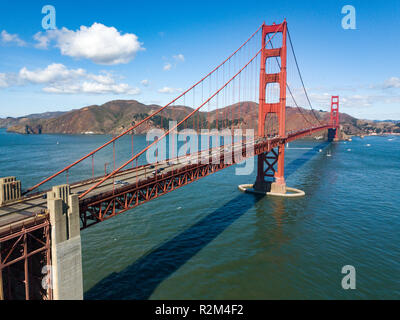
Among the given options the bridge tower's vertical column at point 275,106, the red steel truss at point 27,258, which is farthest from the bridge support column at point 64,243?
the bridge tower's vertical column at point 275,106

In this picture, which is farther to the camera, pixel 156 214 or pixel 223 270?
pixel 156 214

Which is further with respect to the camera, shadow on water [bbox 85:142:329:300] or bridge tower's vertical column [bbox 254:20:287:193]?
bridge tower's vertical column [bbox 254:20:287:193]

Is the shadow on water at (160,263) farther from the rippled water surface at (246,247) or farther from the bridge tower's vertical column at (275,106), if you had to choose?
the bridge tower's vertical column at (275,106)

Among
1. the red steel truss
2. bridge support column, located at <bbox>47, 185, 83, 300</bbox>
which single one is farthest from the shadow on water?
the red steel truss

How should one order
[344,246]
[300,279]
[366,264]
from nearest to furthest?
[300,279], [366,264], [344,246]

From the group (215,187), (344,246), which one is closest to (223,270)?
(344,246)

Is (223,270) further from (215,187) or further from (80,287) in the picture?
(215,187)

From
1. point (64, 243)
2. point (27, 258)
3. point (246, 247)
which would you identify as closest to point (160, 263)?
point (246, 247)

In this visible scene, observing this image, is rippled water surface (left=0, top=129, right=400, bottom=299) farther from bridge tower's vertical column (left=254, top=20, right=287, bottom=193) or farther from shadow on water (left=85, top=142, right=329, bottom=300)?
bridge tower's vertical column (left=254, top=20, right=287, bottom=193)
